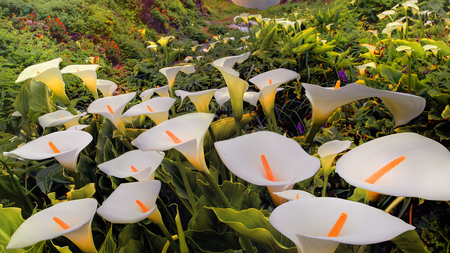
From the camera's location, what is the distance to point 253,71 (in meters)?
1.90

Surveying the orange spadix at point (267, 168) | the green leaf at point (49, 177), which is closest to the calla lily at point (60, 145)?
the green leaf at point (49, 177)

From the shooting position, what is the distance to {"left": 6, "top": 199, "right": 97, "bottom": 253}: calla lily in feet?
1.33

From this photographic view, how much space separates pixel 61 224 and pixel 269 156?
0.40 m

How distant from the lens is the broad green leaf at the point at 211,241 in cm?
56

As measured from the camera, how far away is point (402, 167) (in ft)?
1.23

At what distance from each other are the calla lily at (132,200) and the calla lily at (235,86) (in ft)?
1.04

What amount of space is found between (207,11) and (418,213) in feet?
23.3

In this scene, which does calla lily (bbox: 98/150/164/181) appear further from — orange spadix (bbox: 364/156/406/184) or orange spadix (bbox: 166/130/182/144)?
orange spadix (bbox: 364/156/406/184)

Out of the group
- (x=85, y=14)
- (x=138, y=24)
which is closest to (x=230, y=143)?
(x=85, y=14)

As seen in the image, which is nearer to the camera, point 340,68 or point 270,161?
point 270,161

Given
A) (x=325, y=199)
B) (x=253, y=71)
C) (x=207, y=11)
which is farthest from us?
(x=207, y=11)

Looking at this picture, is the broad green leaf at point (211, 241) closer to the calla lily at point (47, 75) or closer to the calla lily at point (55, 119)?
the calla lily at point (55, 119)

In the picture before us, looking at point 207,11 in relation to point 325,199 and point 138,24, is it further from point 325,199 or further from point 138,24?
point 325,199

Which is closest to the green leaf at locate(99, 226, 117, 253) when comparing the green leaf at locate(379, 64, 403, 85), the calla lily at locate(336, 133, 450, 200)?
the calla lily at locate(336, 133, 450, 200)
